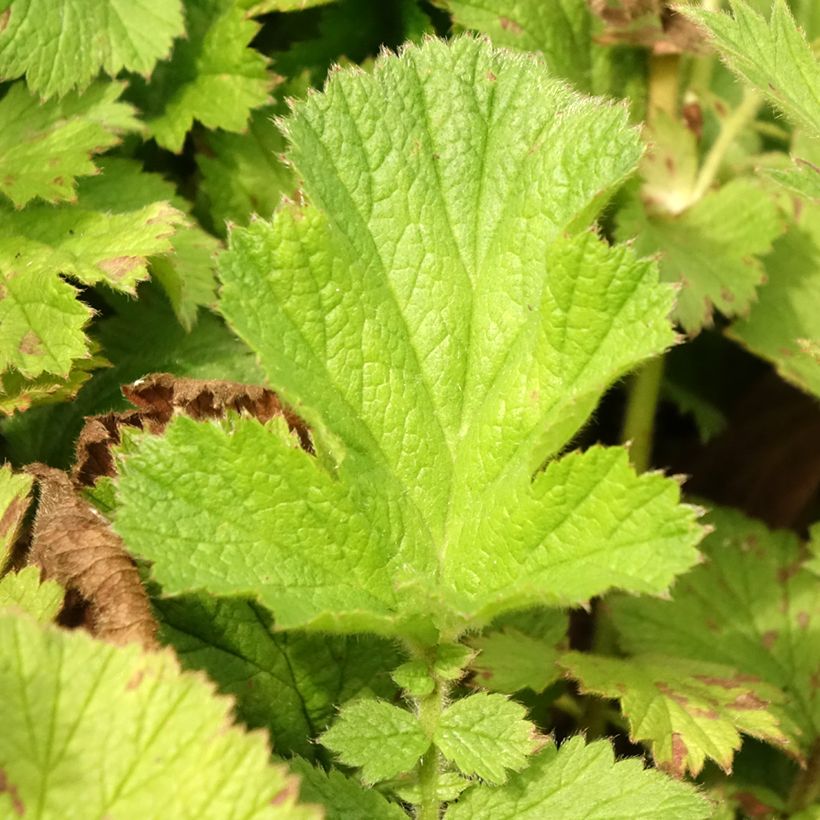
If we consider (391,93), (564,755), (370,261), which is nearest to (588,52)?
(391,93)

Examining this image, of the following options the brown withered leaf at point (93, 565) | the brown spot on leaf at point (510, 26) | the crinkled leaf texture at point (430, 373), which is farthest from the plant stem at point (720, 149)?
the brown withered leaf at point (93, 565)

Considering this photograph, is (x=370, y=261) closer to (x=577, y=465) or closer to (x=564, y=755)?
(x=577, y=465)

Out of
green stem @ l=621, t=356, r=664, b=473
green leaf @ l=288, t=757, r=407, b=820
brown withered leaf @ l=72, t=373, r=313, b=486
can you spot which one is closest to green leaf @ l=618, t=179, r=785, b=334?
green stem @ l=621, t=356, r=664, b=473

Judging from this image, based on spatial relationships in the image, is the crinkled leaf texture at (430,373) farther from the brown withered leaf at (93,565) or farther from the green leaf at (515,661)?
the green leaf at (515,661)

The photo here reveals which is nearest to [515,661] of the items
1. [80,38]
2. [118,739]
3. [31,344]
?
[118,739]

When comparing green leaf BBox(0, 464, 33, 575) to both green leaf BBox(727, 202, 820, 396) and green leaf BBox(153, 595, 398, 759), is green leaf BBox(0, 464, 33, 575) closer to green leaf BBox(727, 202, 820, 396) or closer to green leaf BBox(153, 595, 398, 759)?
green leaf BBox(153, 595, 398, 759)

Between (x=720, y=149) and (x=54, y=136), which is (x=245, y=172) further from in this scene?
(x=720, y=149)
